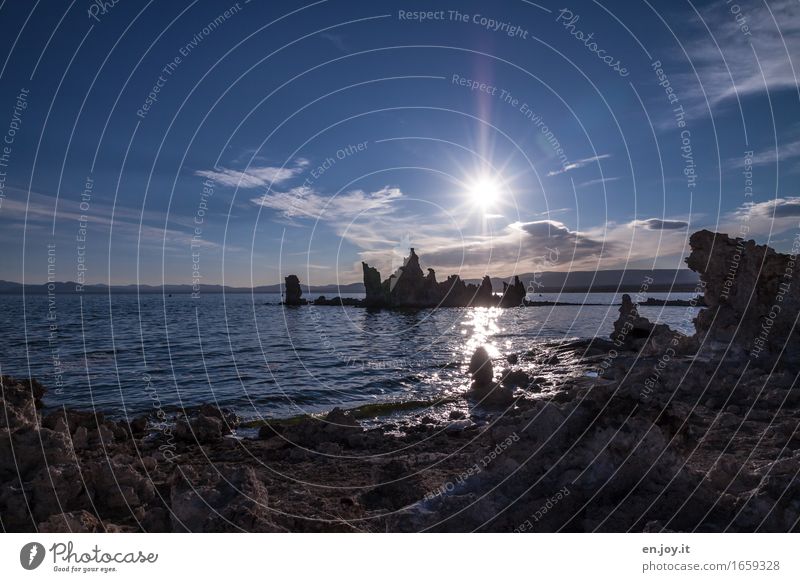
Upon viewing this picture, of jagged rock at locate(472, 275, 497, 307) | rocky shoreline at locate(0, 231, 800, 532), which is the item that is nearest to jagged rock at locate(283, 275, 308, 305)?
jagged rock at locate(472, 275, 497, 307)

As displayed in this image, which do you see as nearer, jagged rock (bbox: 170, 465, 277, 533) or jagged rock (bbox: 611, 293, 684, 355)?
jagged rock (bbox: 170, 465, 277, 533)

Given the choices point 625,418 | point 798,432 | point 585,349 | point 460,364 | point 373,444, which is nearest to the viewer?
point 625,418

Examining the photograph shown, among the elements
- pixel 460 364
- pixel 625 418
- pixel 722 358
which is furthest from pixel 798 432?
pixel 460 364

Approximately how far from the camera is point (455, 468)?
9.52m

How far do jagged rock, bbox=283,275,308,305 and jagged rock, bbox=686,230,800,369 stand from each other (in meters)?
155

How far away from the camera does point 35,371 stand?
96.6ft

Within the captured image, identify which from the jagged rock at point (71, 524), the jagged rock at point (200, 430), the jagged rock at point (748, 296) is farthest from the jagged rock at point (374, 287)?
the jagged rock at point (71, 524)

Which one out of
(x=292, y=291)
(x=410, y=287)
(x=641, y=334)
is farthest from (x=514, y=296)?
(x=641, y=334)

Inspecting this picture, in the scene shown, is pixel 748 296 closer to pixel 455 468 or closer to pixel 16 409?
pixel 455 468

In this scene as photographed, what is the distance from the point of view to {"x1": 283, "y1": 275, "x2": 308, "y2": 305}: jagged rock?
543ft

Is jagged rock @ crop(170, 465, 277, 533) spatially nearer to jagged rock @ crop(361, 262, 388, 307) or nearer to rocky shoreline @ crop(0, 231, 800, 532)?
rocky shoreline @ crop(0, 231, 800, 532)

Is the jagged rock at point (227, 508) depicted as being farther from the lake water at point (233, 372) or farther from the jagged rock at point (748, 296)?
the jagged rock at point (748, 296)

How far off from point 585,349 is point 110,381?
109 feet
